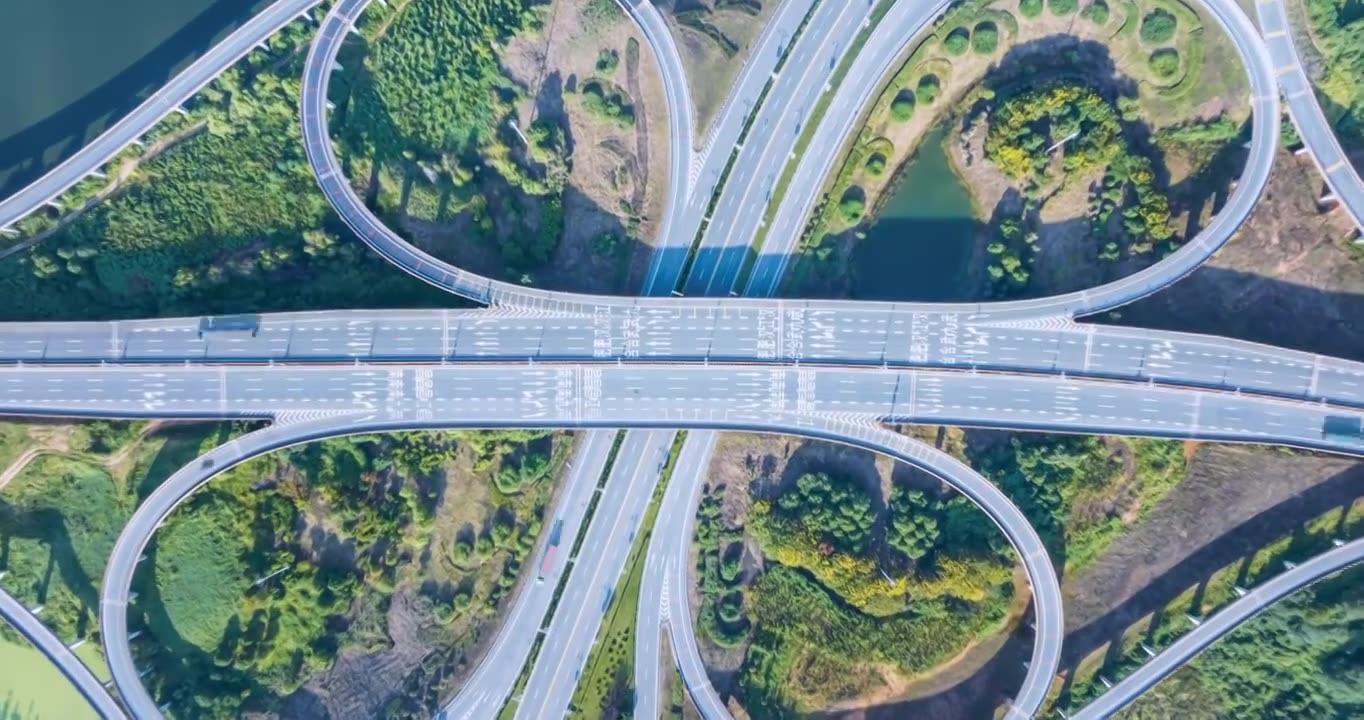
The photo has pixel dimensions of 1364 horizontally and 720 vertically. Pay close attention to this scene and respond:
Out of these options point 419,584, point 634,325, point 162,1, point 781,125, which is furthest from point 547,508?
point 162,1

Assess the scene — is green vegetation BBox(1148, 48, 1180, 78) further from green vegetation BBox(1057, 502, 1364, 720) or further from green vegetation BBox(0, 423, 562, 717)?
green vegetation BBox(0, 423, 562, 717)

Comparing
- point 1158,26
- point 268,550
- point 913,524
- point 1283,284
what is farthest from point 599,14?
point 1283,284

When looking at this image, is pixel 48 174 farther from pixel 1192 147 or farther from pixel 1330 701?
pixel 1330 701

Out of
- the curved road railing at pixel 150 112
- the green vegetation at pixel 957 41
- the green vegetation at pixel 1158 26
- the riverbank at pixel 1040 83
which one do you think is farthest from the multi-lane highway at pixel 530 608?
the green vegetation at pixel 1158 26

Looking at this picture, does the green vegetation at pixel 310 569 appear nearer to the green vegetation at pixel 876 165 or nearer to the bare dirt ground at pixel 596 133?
→ the bare dirt ground at pixel 596 133

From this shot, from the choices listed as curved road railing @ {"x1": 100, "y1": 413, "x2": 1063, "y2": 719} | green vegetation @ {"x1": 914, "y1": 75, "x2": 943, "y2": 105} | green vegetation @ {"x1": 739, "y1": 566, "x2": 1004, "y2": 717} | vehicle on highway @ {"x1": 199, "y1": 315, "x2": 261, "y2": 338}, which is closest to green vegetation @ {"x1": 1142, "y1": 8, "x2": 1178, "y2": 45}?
green vegetation @ {"x1": 914, "y1": 75, "x2": 943, "y2": 105}

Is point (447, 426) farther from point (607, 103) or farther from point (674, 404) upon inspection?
point (607, 103)
